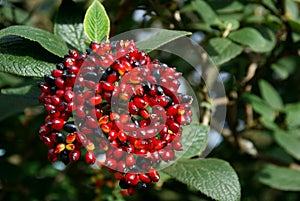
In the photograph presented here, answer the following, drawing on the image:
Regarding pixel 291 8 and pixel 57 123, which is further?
pixel 291 8

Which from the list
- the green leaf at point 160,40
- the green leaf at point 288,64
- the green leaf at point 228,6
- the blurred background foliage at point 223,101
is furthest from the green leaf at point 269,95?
the green leaf at point 160,40

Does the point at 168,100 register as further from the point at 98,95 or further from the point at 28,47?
the point at 28,47

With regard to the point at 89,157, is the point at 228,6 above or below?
below

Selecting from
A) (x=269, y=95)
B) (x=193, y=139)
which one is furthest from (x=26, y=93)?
(x=269, y=95)

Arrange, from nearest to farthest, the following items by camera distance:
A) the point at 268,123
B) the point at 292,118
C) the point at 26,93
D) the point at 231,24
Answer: the point at 26,93 < the point at 231,24 < the point at 268,123 < the point at 292,118

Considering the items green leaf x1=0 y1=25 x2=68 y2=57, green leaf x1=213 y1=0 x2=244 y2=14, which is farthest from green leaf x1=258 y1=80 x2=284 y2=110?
green leaf x1=0 y1=25 x2=68 y2=57

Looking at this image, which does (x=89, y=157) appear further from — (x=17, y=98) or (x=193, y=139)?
(x=17, y=98)

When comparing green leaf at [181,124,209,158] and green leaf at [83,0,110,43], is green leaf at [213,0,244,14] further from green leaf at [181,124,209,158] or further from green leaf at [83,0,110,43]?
green leaf at [83,0,110,43]

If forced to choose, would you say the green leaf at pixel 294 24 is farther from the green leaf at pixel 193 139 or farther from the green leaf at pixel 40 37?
the green leaf at pixel 40 37
